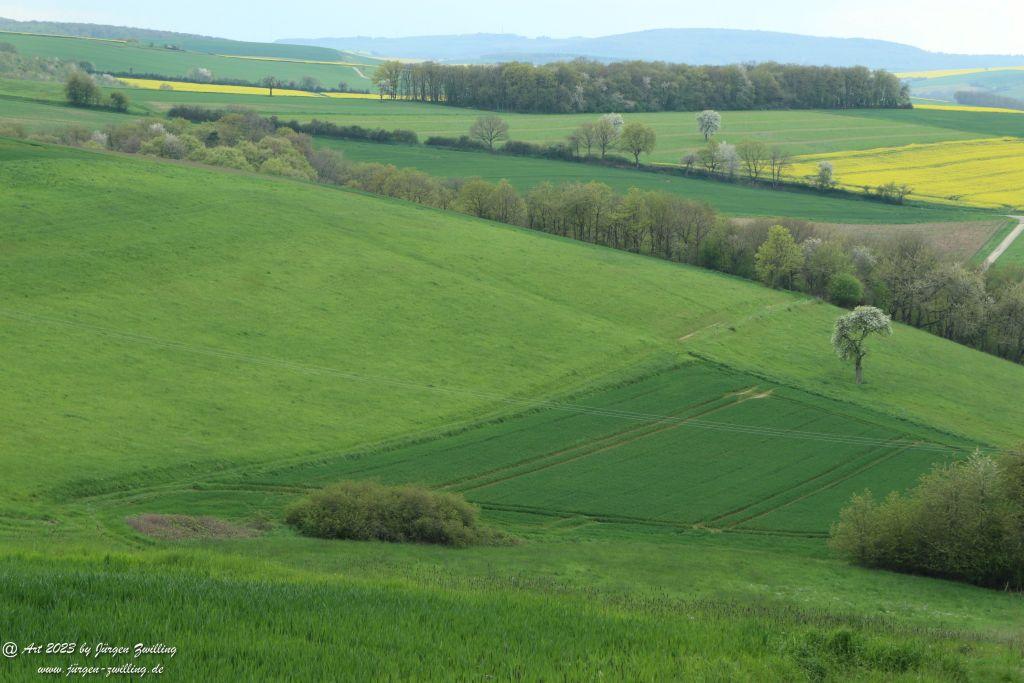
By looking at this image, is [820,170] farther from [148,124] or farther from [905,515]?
[905,515]

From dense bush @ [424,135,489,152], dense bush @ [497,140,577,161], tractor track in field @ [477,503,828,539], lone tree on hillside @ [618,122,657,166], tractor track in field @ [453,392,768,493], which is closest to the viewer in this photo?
tractor track in field @ [477,503,828,539]

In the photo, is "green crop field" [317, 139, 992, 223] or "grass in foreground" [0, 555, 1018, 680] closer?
"grass in foreground" [0, 555, 1018, 680]

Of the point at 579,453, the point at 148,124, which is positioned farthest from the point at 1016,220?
the point at 148,124

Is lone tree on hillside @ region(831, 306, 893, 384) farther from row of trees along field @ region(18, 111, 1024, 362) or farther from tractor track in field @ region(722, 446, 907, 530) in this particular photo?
row of trees along field @ region(18, 111, 1024, 362)

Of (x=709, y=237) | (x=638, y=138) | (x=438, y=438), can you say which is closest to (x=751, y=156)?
(x=638, y=138)

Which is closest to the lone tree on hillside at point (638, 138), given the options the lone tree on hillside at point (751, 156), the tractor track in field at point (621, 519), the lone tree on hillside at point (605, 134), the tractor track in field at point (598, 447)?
the lone tree on hillside at point (605, 134)

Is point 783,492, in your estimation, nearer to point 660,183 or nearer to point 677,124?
point 660,183

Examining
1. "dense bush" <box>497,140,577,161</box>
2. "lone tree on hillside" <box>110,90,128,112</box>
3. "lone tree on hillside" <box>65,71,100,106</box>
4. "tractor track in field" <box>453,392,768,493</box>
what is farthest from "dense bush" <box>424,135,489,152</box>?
"tractor track in field" <box>453,392,768,493</box>
